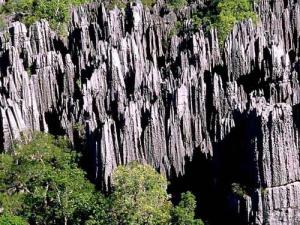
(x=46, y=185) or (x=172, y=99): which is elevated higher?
(x=172, y=99)

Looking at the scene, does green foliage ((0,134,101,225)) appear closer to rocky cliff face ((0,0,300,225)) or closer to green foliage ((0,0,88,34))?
rocky cliff face ((0,0,300,225))

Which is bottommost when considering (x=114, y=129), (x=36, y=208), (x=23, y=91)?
(x=36, y=208)

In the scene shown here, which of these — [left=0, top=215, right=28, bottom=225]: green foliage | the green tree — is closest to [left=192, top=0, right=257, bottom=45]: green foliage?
the green tree

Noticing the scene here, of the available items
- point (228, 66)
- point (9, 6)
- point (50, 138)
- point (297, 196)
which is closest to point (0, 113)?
point (50, 138)

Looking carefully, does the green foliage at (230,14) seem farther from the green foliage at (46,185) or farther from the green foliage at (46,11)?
the green foliage at (46,185)

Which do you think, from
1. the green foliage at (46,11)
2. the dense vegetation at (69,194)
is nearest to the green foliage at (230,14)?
the green foliage at (46,11)

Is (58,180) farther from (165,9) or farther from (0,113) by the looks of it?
(165,9)

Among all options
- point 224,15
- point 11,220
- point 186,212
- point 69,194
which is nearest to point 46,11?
point 224,15

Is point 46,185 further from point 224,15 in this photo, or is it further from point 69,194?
point 224,15
